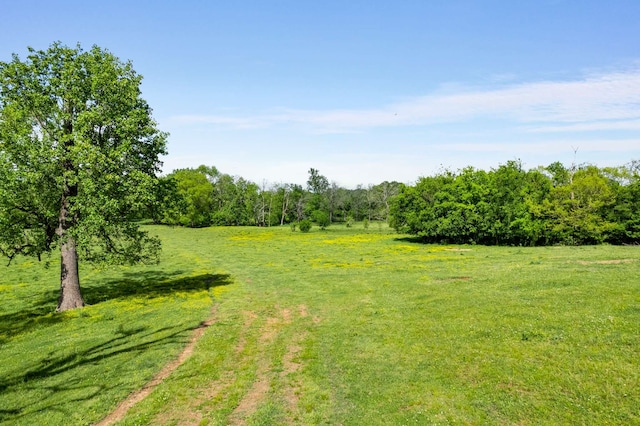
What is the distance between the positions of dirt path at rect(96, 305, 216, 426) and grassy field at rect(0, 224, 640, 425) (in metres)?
0.41

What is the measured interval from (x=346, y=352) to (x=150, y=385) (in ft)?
32.0

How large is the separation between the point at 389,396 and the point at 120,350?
15.6 meters

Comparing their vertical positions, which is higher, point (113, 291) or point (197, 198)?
point (197, 198)

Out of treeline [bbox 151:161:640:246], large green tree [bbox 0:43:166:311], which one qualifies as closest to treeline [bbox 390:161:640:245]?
treeline [bbox 151:161:640:246]

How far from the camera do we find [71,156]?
24.9 meters

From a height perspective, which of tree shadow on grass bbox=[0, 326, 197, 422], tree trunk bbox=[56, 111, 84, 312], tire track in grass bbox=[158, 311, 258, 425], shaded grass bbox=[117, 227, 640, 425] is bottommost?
tree shadow on grass bbox=[0, 326, 197, 422]

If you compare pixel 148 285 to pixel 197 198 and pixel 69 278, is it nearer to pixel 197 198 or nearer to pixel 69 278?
pixel 69 278

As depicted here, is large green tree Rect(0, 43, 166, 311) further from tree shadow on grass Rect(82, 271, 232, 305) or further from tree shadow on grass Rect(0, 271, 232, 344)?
tree shadow on grass Rect(82, 271, 232, 305)

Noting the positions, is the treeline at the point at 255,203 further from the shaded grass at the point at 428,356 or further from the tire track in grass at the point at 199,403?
the tire track in grass at the point at 199,403

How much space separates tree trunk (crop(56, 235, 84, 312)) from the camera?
2778 cm

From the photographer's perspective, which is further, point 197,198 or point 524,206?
point 197,198

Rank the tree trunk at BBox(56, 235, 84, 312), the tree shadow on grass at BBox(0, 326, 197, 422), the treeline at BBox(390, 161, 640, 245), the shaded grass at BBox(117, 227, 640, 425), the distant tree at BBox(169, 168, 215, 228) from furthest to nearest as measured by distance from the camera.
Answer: the distant tree at BBox(169, 168, 215, 228) < the treeline at BBox(390, 161, 640, 245) < the tree trunk at BBox(56, 235, 84, 312) < the tree shadow on grass at BBox(0, 326, 197, 422) < the shaded grass at BBox(117, 227, 640, 425)

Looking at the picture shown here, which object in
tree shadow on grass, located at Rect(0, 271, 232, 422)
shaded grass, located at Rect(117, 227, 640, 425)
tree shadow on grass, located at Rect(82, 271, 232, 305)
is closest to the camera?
shaded grass, located at Rect(117, 227, 640, 425)

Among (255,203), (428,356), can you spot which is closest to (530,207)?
(428,356)
